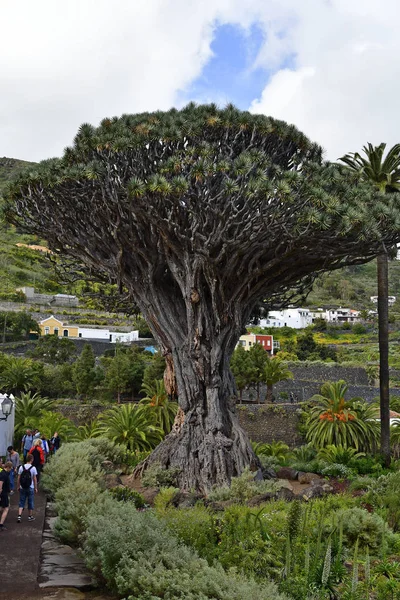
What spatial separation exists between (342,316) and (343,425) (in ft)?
245

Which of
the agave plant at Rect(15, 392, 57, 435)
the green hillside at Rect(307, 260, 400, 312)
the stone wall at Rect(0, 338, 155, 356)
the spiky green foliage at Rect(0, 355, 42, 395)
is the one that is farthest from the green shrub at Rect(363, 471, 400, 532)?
the green hillside at Rect(307, 260, 400, 312)

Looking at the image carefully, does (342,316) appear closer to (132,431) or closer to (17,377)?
(17,377)

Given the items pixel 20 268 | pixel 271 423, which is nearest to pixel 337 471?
pixel 271 423

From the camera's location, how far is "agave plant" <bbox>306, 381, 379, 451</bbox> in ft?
79.2

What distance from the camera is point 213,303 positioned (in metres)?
14.6

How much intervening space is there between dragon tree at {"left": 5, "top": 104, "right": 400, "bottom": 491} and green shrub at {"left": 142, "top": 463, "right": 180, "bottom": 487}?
8.4 inches

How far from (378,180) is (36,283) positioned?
74391 millimetres

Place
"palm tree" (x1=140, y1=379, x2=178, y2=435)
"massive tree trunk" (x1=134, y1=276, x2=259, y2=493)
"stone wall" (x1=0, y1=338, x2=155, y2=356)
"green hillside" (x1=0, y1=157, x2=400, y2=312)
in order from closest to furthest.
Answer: "massive tree trunk" (x1=134, y1=276, x2=259, y2=493)
"palm tree" (x1=140, y1=379, x2=178, y2=435)
"stone wall" (x1=0, y1=338, x2=155, y2=356)
"green hillside" (x1=0, y1=157, x2=400, y2=312)

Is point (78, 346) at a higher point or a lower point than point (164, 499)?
higher

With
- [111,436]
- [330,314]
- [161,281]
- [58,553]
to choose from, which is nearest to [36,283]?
[330,314]

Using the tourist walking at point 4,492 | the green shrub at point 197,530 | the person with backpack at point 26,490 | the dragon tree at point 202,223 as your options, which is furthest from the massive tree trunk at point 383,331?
the tourist walking at point 4,492

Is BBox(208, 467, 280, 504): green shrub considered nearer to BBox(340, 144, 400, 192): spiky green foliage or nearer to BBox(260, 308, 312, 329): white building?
BBox(340, 144, 400, 192): spiky green foliage

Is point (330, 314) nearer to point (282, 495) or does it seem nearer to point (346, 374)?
point (346, 374)

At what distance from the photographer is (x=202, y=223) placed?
1377 centimetres
